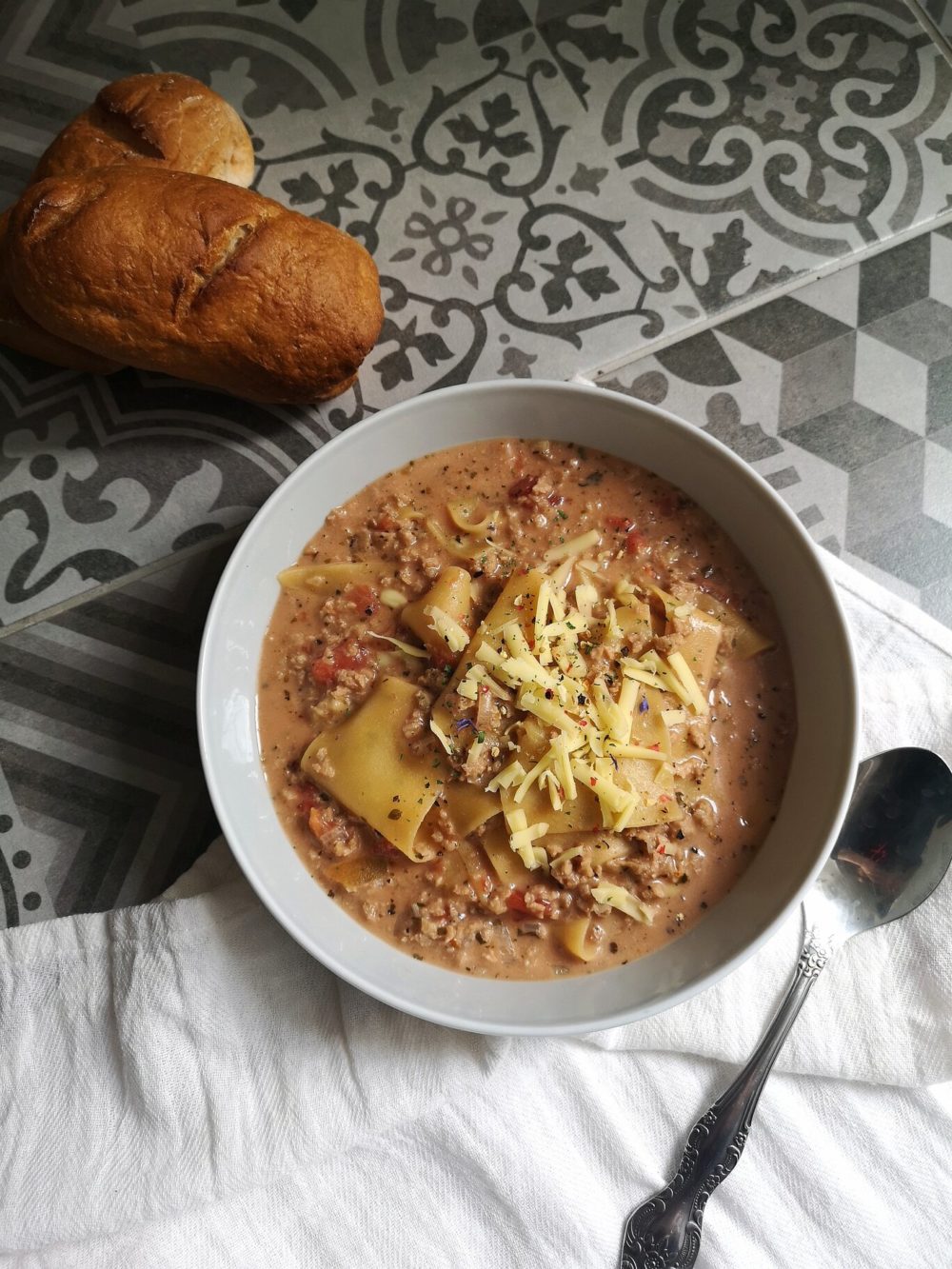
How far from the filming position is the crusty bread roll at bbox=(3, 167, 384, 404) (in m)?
3.28

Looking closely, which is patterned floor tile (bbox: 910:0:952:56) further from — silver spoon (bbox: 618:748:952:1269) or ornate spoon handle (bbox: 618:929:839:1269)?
ornate spoon handle (bbox: 618:929:839:1269)

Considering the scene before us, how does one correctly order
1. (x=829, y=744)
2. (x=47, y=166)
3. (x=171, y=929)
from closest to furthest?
(x=829, y=744) < (x=171, y=929) < (x=47, y=166)

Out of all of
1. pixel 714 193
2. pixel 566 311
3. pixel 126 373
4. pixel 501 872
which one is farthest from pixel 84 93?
pixel 501 872

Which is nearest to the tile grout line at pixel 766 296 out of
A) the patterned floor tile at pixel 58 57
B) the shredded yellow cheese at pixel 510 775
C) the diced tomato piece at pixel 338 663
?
the diced tomato piece at pixel 338 663

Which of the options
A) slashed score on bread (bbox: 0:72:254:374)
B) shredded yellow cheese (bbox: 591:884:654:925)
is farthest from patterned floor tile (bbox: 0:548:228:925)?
shredded yellow cheese (bbox: 591:884:654:925)

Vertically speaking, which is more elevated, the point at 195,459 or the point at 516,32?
the point at 516,32

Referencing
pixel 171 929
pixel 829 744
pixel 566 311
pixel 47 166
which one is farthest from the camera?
pixel 566 311

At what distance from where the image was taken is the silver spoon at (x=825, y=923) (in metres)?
3.35

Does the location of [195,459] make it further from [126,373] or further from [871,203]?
[871,203]

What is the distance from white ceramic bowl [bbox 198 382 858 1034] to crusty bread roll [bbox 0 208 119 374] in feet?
3.88

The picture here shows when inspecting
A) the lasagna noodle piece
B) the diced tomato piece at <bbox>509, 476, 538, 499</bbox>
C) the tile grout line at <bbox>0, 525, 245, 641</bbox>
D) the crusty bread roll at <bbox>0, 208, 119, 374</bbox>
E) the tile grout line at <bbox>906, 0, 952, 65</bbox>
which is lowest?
the tile grout line at <bbox>0, 525, 245, 641</bbox>

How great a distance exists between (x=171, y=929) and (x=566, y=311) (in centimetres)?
294

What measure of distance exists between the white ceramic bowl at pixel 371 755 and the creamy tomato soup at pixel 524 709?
0.06m

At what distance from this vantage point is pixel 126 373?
3893 mm
